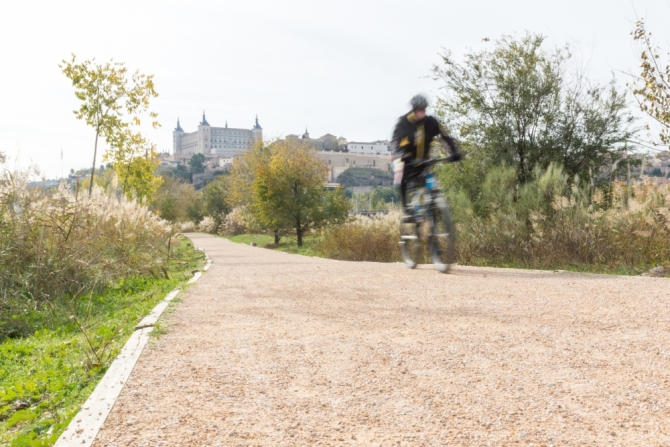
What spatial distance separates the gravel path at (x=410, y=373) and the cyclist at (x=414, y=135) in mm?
2086

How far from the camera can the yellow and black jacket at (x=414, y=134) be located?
721 centimetres

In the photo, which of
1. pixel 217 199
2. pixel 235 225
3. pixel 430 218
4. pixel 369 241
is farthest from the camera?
pixel 217 199

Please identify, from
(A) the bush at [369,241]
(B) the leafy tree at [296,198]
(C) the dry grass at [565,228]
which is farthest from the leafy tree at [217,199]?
(C) the dry grass at [565,228]

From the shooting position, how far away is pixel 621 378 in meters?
3.16

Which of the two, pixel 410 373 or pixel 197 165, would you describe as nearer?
pixel 410 373

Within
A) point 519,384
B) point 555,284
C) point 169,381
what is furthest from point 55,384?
point 555,284

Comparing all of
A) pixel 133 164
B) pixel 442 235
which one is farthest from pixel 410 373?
pixel 133 164

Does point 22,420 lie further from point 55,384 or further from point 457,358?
point 457,358

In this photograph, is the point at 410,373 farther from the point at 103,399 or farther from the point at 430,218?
the point at 430,218

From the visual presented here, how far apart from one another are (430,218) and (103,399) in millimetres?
5093

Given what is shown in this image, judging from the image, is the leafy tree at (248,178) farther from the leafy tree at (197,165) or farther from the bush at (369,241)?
the leafy tree at (197,165)

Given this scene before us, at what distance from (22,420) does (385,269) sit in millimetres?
5948

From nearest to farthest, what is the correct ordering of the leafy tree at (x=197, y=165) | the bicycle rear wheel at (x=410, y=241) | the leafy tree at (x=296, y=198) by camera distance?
the bicycle rear wheel at (x=410, y=241), the leafy tree at (x=296, y=198), the leafy tree at (x=197, y=165)

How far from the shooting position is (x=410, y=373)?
335 centimetres
